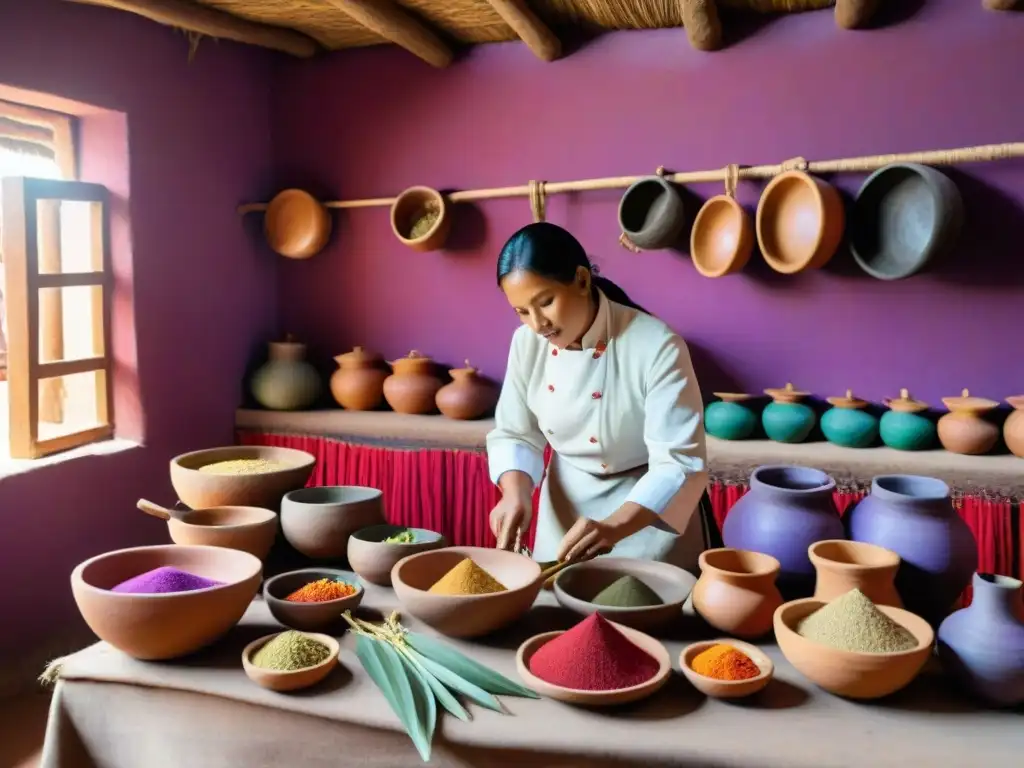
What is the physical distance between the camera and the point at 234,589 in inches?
53.8

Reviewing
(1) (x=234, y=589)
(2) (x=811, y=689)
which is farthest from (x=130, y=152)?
(2) (x=811, y=689)

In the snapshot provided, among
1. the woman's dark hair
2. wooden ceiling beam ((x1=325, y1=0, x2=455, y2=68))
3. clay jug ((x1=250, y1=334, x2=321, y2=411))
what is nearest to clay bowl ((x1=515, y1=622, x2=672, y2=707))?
the woman's dark hair

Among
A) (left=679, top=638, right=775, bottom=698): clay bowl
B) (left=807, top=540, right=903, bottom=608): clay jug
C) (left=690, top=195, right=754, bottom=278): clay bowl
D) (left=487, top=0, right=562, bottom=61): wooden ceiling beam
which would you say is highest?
(left=487, top=0, right=562, bottom=61): wooden ceiling beam

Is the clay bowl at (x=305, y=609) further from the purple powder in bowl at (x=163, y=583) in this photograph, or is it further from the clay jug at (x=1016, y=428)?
the clay jug at (x=1016, y=428)

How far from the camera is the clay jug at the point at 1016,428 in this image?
2980 millimetres

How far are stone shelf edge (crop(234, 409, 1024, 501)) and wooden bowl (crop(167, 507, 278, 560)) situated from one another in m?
1.88

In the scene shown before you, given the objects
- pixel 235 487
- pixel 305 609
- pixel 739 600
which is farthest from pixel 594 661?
pixel 235 487

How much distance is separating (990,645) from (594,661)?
1.82ft

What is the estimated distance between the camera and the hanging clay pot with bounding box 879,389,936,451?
314cm

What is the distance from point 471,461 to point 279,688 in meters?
2.42

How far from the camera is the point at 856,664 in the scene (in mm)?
1159

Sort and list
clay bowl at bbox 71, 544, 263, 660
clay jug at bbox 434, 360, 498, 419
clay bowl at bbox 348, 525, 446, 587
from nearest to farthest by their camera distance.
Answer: clay bowl at bbox 71, 544, 263, 660, clay bowl at bbox 348, 525, 446, 587, clay jug at bbox 434, 360, 498, 419

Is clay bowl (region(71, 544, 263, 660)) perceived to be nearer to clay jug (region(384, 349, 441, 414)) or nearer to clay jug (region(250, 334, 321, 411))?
clay jug (region(384, 349, 441, 414))

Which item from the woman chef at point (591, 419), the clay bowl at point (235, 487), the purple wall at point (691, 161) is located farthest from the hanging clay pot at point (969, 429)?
the clay bowl at point (235, 487)
